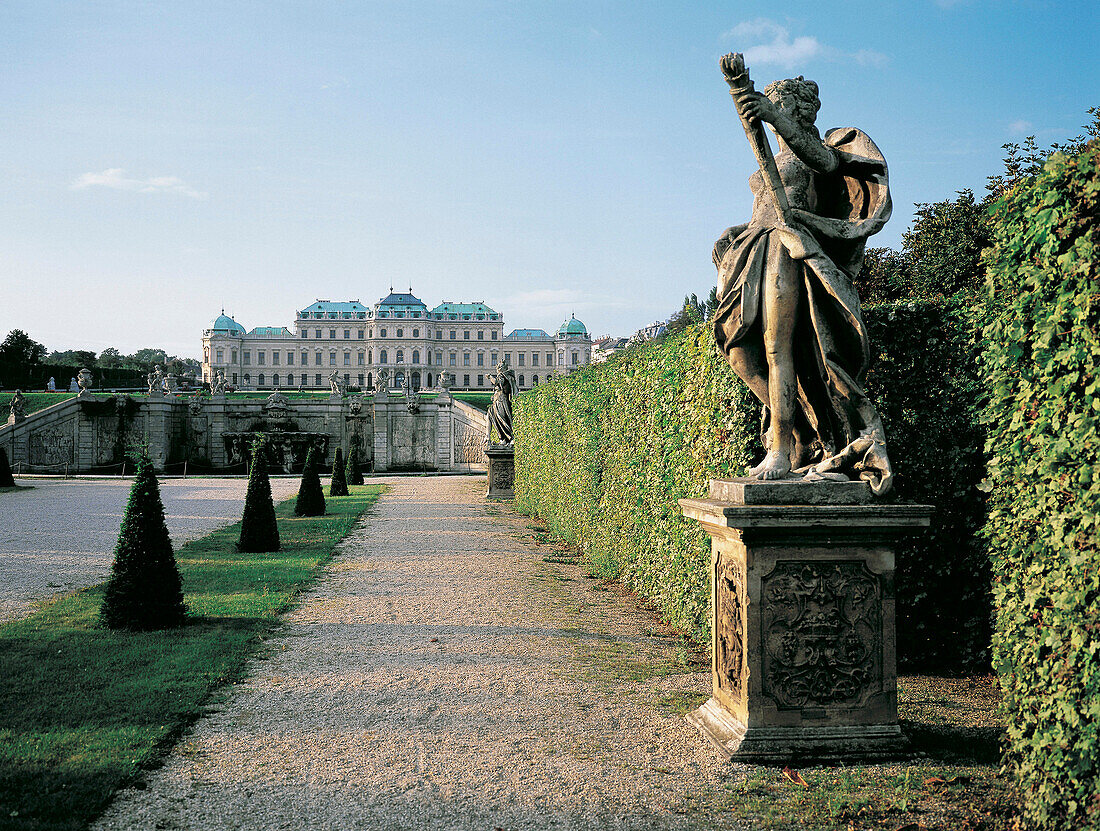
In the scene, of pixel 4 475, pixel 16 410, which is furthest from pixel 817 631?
pixel 16 410

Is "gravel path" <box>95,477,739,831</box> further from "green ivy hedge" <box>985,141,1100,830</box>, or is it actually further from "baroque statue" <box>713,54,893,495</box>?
"baroque statue" <box>713,54,893,495</box>

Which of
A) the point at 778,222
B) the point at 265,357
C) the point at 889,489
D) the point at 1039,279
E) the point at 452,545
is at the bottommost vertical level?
the point at 452,545

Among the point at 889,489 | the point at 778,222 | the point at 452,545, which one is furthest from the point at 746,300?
the point at 452,545

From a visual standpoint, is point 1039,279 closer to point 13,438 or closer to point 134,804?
point 134,804

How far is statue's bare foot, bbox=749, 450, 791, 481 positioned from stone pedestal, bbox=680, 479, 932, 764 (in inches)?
4.4

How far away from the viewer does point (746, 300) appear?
3.55 m

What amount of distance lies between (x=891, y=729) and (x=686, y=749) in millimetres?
914

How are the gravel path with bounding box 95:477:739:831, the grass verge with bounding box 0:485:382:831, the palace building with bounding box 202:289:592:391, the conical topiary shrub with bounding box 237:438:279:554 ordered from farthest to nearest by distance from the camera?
the palace building with bounding box 202:289:592:391
the conical topiary shrub with bounding box 237:438:279:554
the grass verge with bounding box 0:485:382:831
the gravel path with bounding box 95:477:739:831

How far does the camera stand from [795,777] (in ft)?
10.5

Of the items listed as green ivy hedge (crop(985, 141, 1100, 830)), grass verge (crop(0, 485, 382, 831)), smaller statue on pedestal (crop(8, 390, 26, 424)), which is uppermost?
smaller statue on pedestal (crop(8, 390, 26, 424))

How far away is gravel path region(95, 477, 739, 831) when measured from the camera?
2.98m

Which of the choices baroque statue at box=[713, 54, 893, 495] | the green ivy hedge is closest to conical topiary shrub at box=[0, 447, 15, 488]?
baroque statue at box=[713, 54, 893, 495]

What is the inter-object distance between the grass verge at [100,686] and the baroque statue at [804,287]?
314cm

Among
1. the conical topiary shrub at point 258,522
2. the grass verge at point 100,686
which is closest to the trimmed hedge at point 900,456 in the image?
the grass verge at point 100,686
